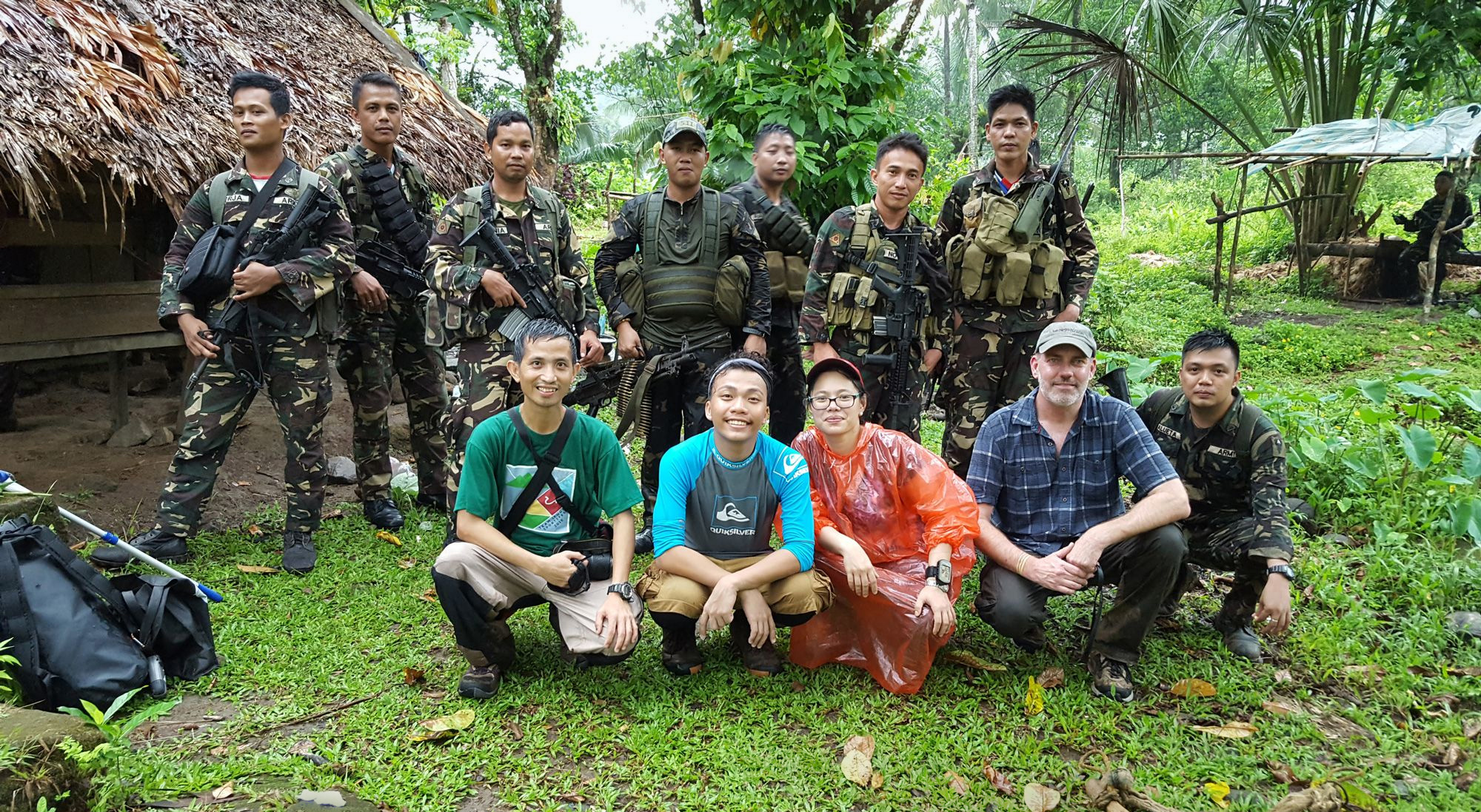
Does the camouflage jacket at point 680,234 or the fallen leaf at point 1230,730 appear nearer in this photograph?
the fallen leaf at point 1230,730

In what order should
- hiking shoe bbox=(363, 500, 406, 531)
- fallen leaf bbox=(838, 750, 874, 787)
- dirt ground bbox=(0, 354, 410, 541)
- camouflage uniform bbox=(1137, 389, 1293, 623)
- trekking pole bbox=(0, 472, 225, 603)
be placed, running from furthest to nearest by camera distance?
1. dirt ground bbox=(0, 354, 410, 541)
2. hiking shoe bbox=(363, 500, 406, 531)
3. camouflage uniform bbox=(1137, 389, 1293, 623)
4. trekking pole bbox=(0, 472, 225, 603)
5. fallen leaf bbox=(838, 750, 874, 787)

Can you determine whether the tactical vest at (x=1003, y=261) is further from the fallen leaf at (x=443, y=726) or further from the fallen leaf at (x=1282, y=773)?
the fallen leaf at (x=443, y=726)

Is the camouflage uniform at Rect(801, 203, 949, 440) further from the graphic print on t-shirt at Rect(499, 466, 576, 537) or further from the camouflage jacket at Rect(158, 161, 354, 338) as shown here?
the camouflage jacket at Rect(158, 161, 354, 338)

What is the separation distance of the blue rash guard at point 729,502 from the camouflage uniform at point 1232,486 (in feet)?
4.94

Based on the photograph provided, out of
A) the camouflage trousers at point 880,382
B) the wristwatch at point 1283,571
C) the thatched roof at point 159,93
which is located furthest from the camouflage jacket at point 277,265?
the wristwatch at point 1283,571

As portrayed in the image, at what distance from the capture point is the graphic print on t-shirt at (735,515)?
10.7 ft

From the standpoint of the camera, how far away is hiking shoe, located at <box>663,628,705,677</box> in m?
3.35

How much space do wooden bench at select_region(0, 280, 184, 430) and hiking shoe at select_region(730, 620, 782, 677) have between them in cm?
483

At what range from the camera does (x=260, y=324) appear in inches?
172

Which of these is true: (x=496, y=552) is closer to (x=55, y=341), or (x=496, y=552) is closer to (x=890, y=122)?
(x=55, y=341)

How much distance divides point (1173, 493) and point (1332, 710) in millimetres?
977

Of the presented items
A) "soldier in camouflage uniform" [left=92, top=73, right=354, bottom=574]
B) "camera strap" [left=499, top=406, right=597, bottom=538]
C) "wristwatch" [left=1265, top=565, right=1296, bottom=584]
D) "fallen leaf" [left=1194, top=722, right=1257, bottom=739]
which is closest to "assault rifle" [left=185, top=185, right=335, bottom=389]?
"soldier in camouflage uniform" [left=92, top=73, right=354, bottom=574]

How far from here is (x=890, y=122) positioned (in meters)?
7.32

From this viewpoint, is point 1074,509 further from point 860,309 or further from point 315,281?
point 315,281
